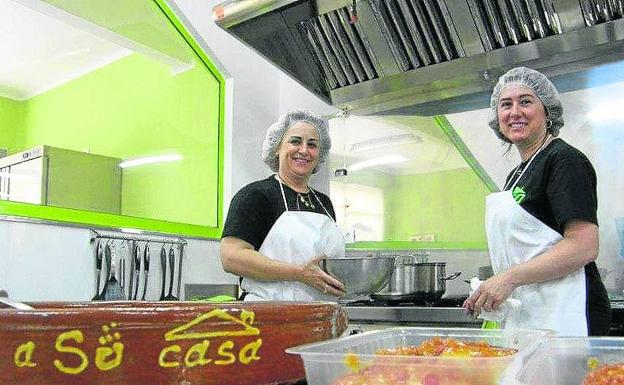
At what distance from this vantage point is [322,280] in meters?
1.67

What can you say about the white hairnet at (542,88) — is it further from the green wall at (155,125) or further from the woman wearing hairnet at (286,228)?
the green wall at (155,125)

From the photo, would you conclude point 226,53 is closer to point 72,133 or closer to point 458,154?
point 72,133

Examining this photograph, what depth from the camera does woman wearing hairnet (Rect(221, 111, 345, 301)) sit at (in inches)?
66.1

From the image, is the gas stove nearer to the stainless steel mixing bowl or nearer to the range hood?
the stainless steel mixing bowl

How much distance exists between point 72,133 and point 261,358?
91.1 inches

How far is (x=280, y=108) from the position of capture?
3.21m

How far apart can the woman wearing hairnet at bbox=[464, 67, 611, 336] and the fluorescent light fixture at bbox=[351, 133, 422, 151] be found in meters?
1.10

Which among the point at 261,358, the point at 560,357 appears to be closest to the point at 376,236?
the point at 560,357

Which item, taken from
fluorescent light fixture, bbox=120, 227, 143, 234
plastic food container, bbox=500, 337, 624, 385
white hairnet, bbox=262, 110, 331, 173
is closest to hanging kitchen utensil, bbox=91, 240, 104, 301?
fluorescent light fixture, bbox=120, 227, 143, 234

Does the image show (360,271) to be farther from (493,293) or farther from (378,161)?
(378,161)

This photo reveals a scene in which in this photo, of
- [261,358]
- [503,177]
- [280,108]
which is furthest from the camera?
[280,108]

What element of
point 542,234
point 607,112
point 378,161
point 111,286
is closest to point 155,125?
point 111,286

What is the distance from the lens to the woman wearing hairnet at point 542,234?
4.58 feet

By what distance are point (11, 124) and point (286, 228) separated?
1247 millimetres
